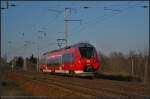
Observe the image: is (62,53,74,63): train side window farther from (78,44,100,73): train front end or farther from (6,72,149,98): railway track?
(6,72,149,98): railway track

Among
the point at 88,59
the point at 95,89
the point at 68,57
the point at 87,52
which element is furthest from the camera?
the point at 68,57

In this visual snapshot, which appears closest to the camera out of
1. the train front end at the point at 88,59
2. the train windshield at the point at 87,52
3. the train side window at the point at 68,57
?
the train front end at the point at 88,59

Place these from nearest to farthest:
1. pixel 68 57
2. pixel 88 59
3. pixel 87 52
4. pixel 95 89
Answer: pixel 95 89 → pixel 88 59 → pixel 87 52 → pixel 68 57

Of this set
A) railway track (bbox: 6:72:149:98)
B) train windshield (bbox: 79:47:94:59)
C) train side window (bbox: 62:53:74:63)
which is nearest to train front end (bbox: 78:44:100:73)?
train windshield (bbox: 79:47:94:59)

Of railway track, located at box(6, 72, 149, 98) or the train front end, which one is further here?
the train front end

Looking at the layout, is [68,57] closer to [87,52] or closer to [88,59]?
[87,52]

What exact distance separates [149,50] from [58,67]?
11594 mm

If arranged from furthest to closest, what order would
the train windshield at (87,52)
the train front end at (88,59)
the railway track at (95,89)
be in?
the train windshield at (87,52)
the train front end at (88,59)
the railway track at (95,89)

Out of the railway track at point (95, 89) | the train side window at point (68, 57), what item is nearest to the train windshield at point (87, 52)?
the train side window at point (68, 57)

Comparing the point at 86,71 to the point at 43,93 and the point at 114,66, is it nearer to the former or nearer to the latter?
the point at 43,93

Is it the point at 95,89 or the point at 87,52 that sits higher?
the point at 87,52

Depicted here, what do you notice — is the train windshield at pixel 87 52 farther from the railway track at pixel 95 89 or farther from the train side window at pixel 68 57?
the railway track at pixel 95 89

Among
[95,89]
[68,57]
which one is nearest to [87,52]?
[68,57]

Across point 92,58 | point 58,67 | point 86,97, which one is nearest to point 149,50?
point 92,58
